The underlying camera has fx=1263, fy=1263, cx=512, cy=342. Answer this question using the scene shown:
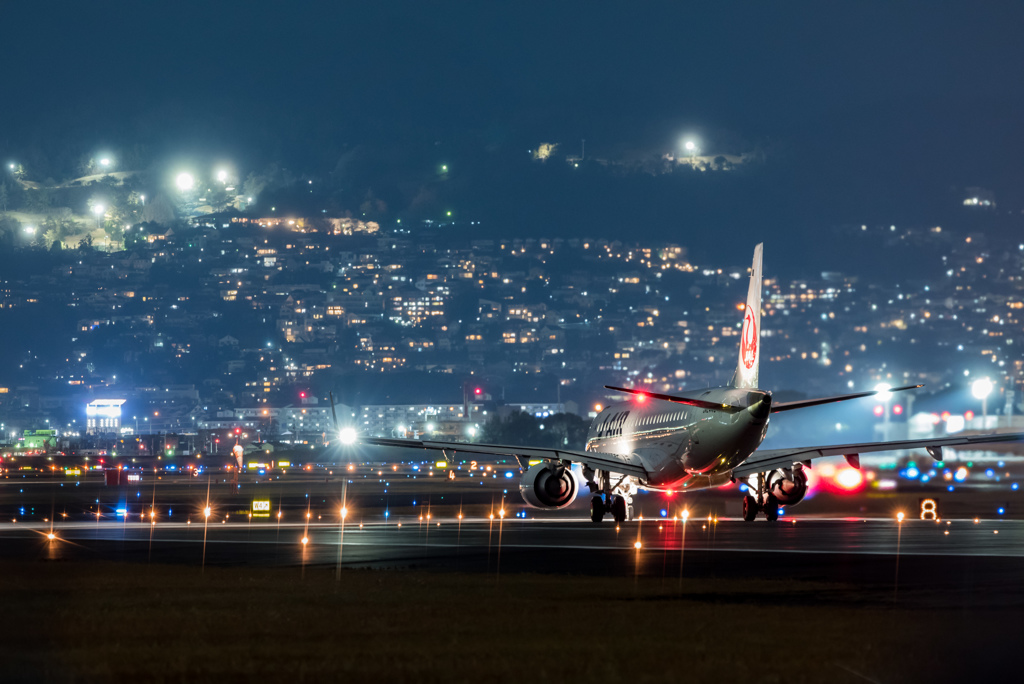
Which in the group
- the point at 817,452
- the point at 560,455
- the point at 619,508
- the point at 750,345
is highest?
the point at 750,345

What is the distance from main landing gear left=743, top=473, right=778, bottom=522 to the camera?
50312 millimetres

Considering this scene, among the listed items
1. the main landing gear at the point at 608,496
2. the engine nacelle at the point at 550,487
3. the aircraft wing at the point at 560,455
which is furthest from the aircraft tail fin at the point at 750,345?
the engine nacelle at the point at 550,487

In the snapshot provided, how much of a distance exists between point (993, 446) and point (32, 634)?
87.7m

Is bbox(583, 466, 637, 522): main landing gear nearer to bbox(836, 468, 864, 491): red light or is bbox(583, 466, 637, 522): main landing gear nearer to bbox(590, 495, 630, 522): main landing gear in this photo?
bbox(590, 495, 630, 522): main landing gear

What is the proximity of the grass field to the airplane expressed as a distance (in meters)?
19.2

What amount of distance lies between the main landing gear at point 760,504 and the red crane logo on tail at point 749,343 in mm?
4821

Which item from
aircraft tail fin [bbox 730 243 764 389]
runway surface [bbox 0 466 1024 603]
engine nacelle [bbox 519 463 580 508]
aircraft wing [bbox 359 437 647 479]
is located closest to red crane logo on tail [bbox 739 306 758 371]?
aircraft tail fin [bbox 730 243 764 389]

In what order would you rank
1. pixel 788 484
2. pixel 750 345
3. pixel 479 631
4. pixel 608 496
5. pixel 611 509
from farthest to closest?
pixel 608 496 → pixel 611 509 → pixel 788 484 → pixel 750 345 → pixel 479 631

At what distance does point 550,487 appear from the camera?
49500 millimetres

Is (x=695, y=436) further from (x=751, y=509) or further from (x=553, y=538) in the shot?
(x=553, y=538)

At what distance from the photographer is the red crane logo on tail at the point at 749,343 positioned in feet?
159

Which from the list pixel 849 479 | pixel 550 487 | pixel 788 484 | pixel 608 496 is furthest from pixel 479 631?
pixel 849 479

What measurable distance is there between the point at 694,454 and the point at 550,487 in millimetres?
6380

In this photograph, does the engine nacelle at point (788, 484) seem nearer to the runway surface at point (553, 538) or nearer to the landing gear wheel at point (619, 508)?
the runway surface at point (553, 538)
